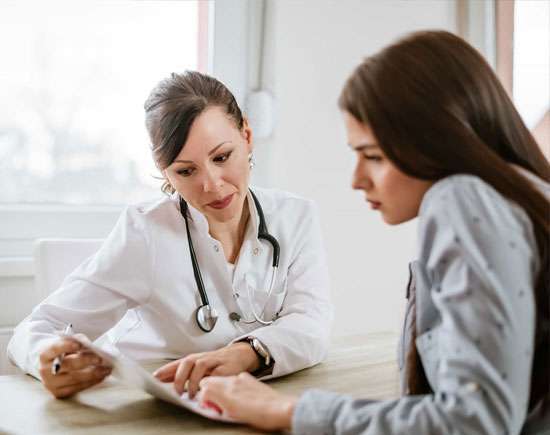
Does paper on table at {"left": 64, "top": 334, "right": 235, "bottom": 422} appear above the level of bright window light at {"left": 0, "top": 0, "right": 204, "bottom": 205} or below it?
below

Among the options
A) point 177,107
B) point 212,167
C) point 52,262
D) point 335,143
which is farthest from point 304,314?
point 335,143

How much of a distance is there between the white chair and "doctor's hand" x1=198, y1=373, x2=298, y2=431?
806 mm

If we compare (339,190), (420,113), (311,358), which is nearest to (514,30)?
(339,190)

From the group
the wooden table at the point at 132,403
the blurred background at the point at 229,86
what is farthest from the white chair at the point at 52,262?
the wooden table at the point at 132,403

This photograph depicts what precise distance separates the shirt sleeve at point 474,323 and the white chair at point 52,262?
106cm

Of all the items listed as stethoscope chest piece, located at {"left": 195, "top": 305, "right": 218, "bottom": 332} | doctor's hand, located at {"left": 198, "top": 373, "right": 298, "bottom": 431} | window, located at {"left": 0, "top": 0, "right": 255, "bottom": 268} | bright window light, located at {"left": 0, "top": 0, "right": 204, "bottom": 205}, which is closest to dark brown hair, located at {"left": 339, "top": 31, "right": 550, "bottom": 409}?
doctor's hand, located at {"left": 198, "top": 373, "right": 298, "bottom": 431}

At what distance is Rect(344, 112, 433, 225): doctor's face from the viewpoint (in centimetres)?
87

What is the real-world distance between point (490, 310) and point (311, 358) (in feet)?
2.18

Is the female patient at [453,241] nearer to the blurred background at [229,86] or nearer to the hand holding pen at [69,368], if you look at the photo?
the hand holding pen at [69,368]

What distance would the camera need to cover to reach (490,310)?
727 millimetres

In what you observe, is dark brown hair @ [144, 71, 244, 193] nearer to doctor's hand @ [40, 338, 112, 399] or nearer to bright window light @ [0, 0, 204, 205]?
doctor's hand @ [40, 338, 112, 399]

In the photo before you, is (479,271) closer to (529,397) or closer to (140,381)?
(529,397)

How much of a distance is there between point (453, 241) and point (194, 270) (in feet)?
2.66

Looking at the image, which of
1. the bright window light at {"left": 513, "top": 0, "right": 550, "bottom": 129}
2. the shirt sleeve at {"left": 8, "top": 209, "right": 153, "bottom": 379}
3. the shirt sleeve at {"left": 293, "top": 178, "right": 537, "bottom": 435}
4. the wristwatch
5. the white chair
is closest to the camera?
the shirt sleeve at {"left": 293, "top": 178, "right": 537, "bottom": 435}
